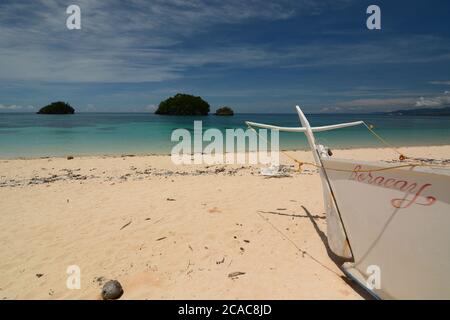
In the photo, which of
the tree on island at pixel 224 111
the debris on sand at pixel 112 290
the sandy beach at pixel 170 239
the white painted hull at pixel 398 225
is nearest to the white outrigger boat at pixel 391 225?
the white painted hull at pixel 398 225

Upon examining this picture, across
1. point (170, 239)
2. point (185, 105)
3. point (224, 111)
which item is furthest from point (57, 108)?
point (170, 239)

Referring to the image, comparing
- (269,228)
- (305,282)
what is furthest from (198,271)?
(269,228)

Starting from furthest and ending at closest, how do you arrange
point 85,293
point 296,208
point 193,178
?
point 193,178, point 296,208, point 85,293

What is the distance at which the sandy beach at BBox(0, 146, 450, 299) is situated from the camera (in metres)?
4.11

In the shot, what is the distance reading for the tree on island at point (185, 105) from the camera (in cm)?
10150

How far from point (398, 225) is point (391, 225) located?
115mm

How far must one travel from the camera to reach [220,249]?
5.14 metres

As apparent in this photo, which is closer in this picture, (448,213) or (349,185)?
(448,213)

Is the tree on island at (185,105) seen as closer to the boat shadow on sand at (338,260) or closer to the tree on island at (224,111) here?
the tree on island at (224,111)

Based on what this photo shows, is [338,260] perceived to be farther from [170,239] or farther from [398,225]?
[170,239]

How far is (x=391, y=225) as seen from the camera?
3449mm

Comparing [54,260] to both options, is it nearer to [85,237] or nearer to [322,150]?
[85,237]
